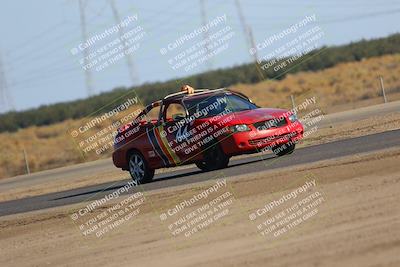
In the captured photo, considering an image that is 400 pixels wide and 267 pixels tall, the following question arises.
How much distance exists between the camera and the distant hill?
82.3 m

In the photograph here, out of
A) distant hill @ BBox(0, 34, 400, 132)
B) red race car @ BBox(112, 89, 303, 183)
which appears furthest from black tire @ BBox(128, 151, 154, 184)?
distant hill @ BBox(0, 34, 400, 132)

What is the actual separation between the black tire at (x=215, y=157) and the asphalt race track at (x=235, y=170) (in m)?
0.17

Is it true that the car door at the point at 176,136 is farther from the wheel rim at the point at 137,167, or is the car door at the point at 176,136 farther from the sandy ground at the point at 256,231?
the sandy ground at the point at 256,231

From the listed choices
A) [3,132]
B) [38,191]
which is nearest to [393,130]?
[38,191]

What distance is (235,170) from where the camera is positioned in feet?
61.5

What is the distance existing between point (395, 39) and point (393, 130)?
63.5 m

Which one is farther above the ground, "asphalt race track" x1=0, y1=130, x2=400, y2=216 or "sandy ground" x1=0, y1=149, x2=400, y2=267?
"sandy ground" x1=0, y1=149, x2=400, y2=267

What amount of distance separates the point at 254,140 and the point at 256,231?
7642 mm

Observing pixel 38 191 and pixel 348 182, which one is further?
pixel 38 191

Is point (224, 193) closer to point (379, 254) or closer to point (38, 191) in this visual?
point (379, 254)

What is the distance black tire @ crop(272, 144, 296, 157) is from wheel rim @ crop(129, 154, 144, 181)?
2629 mm

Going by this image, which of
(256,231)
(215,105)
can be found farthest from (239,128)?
(256,231)

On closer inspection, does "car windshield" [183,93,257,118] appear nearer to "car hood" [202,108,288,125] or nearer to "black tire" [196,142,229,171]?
"car hood" [202,108,288,125]

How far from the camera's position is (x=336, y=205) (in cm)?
1157
